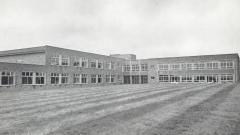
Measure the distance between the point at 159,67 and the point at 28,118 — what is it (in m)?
52.5

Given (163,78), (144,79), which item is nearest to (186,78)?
(163,78)

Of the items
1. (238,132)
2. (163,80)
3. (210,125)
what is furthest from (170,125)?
(163,80)

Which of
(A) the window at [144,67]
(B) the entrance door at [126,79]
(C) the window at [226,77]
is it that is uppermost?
(A) the window at [144,67]

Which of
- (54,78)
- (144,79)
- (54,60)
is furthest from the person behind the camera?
(144,79)

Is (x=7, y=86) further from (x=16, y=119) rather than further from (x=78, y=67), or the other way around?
(x=16, y=119)

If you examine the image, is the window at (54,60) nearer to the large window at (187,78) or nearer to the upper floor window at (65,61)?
the upper floor window at (65,61)

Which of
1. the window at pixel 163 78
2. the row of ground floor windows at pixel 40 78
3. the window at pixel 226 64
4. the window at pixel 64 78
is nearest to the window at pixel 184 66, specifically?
the window at pixel 163 78

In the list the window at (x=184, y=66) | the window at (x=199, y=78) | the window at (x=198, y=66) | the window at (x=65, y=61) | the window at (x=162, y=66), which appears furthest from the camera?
the window at (x=162, y=66)

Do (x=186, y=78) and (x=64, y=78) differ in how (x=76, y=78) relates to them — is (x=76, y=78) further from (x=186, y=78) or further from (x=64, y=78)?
(x=186, y=78)

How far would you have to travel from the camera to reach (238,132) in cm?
753

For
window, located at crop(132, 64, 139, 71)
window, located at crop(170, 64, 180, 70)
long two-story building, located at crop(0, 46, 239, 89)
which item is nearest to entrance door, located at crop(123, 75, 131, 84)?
long two-story building, located at crop(0, 46, 239, 89)

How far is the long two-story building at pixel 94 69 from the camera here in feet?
108

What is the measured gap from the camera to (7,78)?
2997 centimetres

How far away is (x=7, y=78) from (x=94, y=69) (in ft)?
68.3
